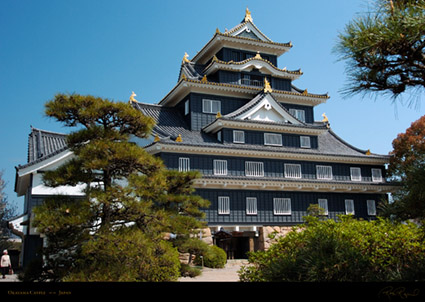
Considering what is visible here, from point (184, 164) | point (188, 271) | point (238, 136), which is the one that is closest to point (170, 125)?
point (184, 164)

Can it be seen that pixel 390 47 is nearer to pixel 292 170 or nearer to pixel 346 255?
pixel 346 255

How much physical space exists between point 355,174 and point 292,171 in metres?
6.00

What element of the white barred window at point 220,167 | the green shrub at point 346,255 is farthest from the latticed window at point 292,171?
the green shrub at point 346,255

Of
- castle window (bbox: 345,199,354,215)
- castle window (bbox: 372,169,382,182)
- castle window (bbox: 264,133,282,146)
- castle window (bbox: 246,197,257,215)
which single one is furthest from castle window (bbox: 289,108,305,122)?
castle window (bbox: 246,197,257,215)

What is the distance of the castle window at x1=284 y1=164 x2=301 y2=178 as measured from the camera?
28295 mm

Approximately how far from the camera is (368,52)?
7340 mm

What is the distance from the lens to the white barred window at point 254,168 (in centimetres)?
2711

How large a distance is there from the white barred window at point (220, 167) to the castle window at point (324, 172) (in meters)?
7.75

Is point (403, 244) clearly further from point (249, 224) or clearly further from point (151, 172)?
point (249, 224)

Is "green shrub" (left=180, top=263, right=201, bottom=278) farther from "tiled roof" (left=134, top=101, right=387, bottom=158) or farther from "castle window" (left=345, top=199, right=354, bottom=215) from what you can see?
"castle window" (left=345, top=199, right=354, bottom=215)

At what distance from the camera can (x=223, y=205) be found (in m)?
25.7

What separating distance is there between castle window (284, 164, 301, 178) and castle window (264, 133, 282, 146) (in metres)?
1.92

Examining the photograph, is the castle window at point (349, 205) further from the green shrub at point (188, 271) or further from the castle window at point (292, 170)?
the green shrub at point (188, 271)

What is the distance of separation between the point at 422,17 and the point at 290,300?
5.04 metres
